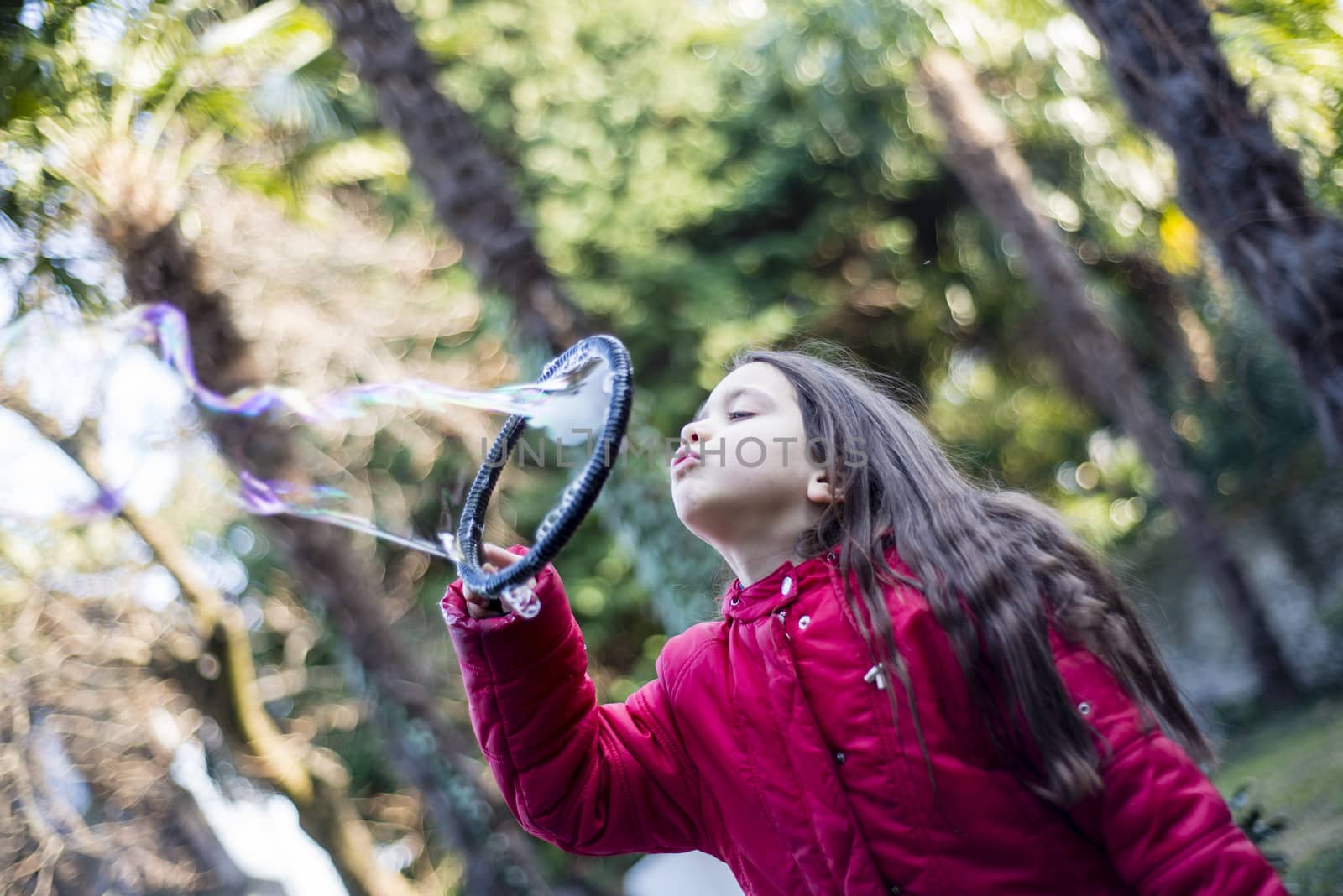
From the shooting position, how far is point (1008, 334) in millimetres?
13359

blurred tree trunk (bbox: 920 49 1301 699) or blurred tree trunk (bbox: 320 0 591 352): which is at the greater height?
blurred tree trunk (bbox: 320 0 591 352)

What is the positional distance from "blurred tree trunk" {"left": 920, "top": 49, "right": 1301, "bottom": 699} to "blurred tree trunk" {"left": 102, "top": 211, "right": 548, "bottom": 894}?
5.25 meters

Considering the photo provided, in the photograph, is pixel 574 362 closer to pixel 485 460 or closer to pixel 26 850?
pixel 485 460

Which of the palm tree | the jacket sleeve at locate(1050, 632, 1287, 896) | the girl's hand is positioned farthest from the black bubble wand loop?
the palm tree

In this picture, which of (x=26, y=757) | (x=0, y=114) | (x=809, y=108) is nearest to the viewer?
(x=0, y=114)

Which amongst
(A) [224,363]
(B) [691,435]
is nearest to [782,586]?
(B) [691,435]

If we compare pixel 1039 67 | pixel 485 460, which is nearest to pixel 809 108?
pixel 1039 67

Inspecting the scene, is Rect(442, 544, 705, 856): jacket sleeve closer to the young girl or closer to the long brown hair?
the young girl

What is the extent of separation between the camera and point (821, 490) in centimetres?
207

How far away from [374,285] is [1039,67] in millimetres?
7059

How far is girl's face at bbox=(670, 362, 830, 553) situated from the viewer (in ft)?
6.49

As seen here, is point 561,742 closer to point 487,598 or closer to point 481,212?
point 487,598

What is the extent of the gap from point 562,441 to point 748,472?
1.09ft

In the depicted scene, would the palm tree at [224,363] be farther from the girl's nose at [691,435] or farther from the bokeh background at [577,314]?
the girl's nose at [691,435]
